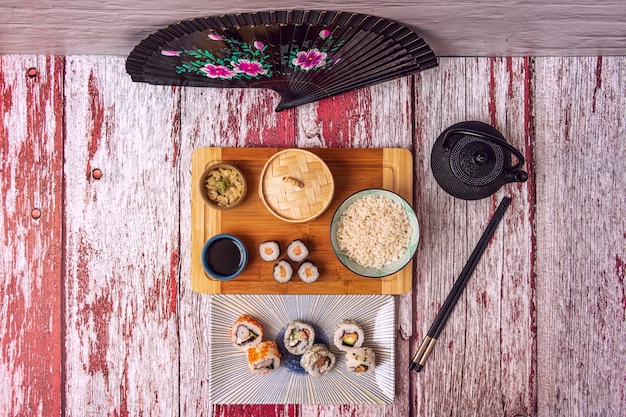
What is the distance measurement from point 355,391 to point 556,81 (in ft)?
5.54

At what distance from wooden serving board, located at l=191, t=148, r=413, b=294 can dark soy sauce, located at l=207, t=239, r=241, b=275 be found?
0.20ft

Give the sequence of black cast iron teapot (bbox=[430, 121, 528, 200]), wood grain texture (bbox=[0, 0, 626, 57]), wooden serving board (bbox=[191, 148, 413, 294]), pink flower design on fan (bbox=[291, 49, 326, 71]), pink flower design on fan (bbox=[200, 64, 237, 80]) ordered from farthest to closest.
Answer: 1. wooden serving board (bbox=[191, 148, 413, 294])
2. black cast iron teapot (bbox=[430, 121, 528, 200])
3. pink flower design on fan (bbox=[200, 64, 237, 80])
4. pink flower design on fan (bbox=[291, 49, 326, 71])
5. wood grain texture (bbox=[0, 0, 626, 57])

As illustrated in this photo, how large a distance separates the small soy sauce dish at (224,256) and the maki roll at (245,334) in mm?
227

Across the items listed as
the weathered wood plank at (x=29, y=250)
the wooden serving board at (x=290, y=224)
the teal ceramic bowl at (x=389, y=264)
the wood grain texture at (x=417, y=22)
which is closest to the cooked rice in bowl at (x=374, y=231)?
the teal ceramic bowl at (x=389, y=264)

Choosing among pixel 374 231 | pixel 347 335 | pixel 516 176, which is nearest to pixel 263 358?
pixel 347 335

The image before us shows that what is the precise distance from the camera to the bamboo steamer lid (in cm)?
200

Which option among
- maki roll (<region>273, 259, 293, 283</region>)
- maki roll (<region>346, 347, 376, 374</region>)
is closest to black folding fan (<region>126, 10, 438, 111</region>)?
maki roll (<region>273, 259, 293, 283</region>)

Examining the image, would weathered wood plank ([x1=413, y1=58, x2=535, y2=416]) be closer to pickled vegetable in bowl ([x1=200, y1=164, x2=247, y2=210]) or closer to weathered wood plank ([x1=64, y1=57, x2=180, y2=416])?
pickled vegetable in bowl ([x1=200, y1=164, x2=247, y2=210])

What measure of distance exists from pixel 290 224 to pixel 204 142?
21.5 inches

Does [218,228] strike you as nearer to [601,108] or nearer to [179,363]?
[179,363]

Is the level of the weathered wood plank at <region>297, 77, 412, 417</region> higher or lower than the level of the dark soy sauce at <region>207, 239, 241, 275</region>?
higher

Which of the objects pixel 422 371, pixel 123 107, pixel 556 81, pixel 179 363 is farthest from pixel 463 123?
pixel 179 363

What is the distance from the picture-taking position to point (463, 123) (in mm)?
2059

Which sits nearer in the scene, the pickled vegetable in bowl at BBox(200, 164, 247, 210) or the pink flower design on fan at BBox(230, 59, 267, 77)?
the pink flower design on fan at BBox(230, 59, 267, 77)
